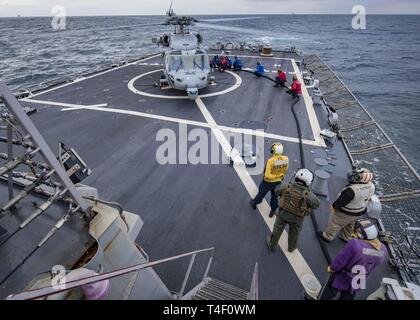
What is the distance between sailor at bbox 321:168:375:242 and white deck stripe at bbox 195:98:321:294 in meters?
1.36

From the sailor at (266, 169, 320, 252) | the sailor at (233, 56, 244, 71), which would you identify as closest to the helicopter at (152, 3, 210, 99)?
the sailor at (233, 56, 244, 71)

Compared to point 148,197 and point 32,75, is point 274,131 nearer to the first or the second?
point 148,197

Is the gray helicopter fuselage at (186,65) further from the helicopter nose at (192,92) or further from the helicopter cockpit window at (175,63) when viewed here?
the helicopter nose at (192,92)

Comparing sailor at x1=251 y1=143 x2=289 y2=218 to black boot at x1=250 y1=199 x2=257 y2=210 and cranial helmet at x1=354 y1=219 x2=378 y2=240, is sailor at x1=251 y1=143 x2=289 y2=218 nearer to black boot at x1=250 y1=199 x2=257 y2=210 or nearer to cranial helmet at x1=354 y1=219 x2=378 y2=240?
black boot at x1=250 y1=199 x2=257 y2=210

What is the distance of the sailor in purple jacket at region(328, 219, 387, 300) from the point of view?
4.62 metres

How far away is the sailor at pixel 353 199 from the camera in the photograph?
20.3ft

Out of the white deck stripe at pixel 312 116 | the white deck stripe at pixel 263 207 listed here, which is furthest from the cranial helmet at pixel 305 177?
the white deck stripe at pixel 312 116

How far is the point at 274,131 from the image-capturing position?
13.2 m

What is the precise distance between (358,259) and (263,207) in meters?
3.96

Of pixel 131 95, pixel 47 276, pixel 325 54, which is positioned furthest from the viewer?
pixel 325 54

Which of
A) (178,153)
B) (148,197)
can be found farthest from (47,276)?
(178,153)

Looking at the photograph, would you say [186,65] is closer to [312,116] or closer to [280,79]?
[280,79]

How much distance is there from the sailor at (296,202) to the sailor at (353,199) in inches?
36.1

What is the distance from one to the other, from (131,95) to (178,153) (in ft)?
28.7
